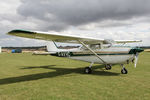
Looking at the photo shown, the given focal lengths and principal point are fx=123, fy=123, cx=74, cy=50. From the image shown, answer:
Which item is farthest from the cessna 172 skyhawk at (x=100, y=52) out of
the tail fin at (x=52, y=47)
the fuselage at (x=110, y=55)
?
the tail fin at (x=52, y=47)

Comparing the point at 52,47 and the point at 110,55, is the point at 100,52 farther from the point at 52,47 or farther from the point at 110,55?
the point at 52,47

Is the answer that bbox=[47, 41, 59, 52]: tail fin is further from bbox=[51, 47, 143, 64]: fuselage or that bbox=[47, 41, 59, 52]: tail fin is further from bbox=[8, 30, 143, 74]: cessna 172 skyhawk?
bbox=[51, 47, 143, 64]: fuselage

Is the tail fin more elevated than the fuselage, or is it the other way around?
the tail fin

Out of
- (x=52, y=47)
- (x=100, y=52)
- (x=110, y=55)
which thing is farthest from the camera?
(x=52, y=47)

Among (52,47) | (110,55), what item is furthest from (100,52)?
(52,47)

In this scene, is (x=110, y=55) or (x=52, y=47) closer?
(x=110, y=55)

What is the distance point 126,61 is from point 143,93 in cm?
339

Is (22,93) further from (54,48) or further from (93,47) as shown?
(54,48)

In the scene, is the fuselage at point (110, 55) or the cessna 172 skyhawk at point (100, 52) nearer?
the cessna 172 skyhawk at point (100, 52)

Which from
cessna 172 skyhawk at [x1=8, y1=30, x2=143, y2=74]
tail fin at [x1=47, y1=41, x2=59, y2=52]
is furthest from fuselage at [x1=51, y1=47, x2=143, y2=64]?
tail fin at [x1=47, y1=41, x2=59, y2=52]

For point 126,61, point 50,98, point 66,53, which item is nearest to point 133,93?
point 50,98

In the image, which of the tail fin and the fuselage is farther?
the tail fin

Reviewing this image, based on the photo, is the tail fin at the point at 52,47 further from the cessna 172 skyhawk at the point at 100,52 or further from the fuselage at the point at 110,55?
the fuselage at the point at 110,55

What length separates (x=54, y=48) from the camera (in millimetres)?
12078
